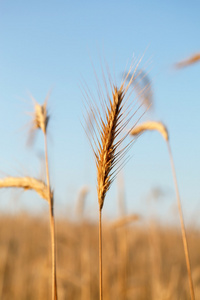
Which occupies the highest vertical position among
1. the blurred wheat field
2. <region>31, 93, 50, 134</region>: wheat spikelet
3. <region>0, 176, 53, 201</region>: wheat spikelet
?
<region>31, 93, 50, 134</region>: wheat spikelet

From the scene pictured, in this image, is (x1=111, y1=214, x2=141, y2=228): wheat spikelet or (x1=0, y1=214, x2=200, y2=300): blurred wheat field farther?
(x1=0, y1=214, x2=200, y2=300): blurred wheat field

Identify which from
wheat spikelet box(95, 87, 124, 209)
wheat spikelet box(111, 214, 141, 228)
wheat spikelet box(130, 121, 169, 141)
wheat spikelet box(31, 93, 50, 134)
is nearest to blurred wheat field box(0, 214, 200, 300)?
wheat spikelet box(111, 214, 141, 228)

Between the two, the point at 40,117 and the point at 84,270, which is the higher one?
the point at 40,117

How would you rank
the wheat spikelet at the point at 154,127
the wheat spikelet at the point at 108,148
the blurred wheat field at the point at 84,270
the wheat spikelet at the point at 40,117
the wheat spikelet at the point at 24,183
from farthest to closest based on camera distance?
the blurred wheat field at the point at 84,270 < the wheat spikelet at the point at 154,127 < the wheat spikelet at the point at 40,117 < the wheat spikelet at the point at 24,183 < the wheat spikelet at the point at 108,148

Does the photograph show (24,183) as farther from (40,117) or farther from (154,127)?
(154,127)

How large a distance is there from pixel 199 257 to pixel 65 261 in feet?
13.4

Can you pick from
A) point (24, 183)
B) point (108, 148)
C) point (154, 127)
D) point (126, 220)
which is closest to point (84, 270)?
point (126, 220)

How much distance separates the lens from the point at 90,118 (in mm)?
1241

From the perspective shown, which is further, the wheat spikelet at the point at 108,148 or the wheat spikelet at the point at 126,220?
the wheat spikelet at the point at 126,220

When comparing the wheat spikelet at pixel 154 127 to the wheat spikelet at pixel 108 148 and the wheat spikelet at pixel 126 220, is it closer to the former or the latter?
the wheat spikelet at pixel 108 148

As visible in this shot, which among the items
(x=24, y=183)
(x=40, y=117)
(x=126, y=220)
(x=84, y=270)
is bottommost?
(x=84, y=270)

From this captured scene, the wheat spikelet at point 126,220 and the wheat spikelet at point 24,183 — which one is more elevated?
the wheat spikelet at point 24,183

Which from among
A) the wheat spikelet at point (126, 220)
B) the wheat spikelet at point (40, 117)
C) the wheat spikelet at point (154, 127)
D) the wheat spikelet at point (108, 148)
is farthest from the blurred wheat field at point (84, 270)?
the wheat spikelet at point (108, 148)

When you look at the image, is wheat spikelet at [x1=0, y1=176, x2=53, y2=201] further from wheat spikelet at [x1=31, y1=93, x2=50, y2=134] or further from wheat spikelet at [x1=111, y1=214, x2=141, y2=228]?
wheat spikelet at [x1=111, y1=214, x2=141, y2=228]
